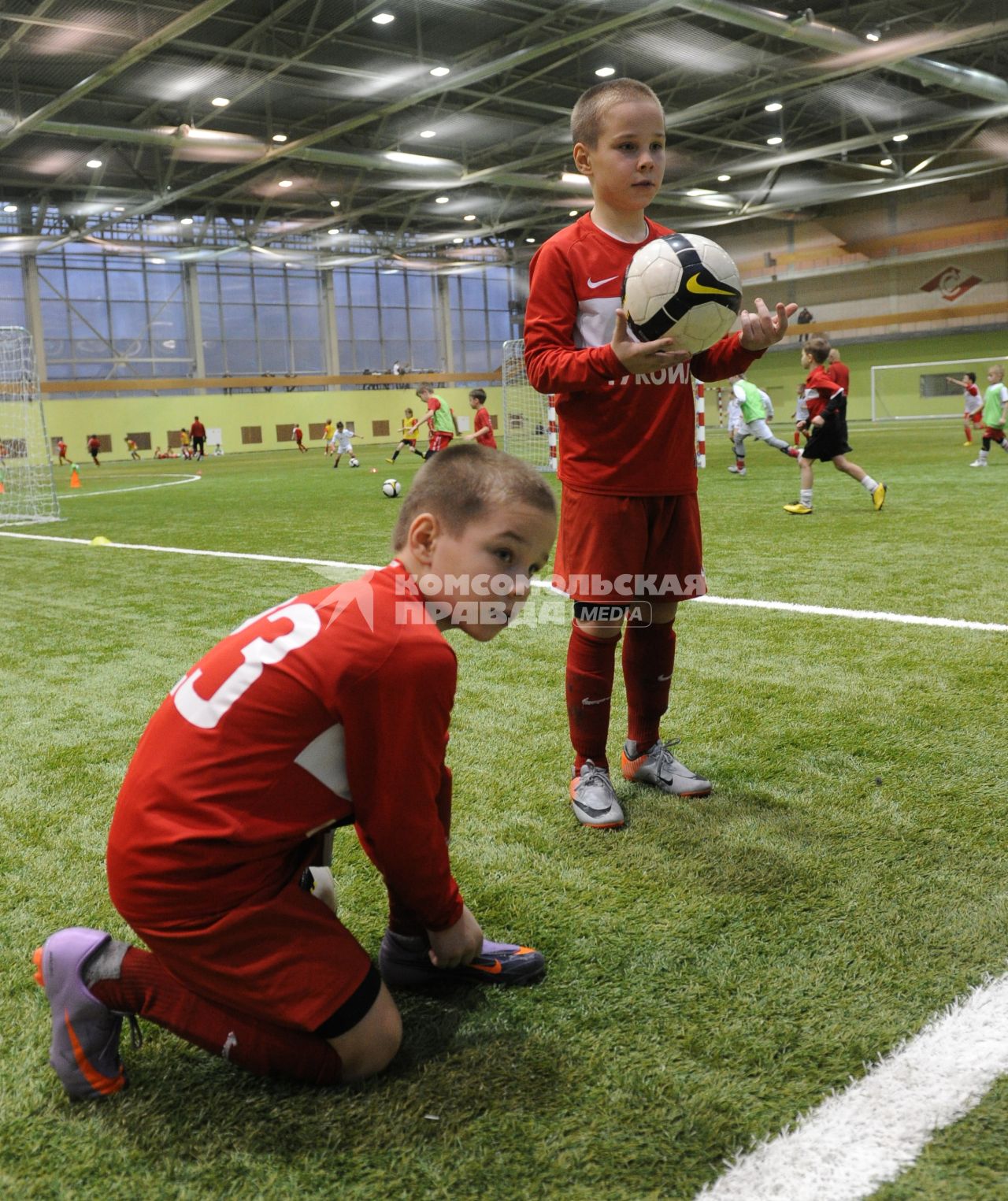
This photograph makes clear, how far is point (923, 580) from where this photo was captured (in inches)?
241

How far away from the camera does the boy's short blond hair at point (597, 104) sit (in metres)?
2.66

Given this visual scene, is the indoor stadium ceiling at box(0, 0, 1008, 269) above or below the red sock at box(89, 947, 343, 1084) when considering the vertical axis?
above

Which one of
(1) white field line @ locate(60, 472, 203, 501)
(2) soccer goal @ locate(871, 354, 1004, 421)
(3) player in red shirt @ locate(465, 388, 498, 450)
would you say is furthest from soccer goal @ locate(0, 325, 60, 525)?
(2) soccer goal @ locate(871, 354, 1004, 421)

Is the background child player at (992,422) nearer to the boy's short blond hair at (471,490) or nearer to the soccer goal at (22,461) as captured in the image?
the soccer goal at (22,461)

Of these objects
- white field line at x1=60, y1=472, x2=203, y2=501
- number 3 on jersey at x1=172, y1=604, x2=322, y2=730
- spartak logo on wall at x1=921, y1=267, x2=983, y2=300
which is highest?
spartak logo on wall at x1=921, y1=267, x2=983, y2=300

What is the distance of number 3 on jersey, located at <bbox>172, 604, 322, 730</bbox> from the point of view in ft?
5.40

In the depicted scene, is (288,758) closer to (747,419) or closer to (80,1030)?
(80,1030)

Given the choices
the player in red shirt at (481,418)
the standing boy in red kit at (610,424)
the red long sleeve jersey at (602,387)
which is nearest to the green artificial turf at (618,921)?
the standing boy in red kit at (610,424)

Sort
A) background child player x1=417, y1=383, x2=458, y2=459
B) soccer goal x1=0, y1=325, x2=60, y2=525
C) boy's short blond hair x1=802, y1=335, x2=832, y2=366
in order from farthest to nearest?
background child player x1=417, y1=383, x2=458, y2=459
soccer goal x1=0, y1=325, x2=60, y2=525
boy's short blond hair x1=802, y1=335, x2=832, y2=366

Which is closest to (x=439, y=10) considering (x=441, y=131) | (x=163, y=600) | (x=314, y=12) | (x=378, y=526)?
(x=314, y=12)

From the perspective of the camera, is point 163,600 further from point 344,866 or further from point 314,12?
point 314,12

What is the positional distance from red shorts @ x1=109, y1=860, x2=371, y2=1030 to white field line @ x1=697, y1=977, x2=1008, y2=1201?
643 mm

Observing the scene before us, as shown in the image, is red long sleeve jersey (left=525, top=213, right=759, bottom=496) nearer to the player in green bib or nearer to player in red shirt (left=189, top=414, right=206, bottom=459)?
the player in green bib

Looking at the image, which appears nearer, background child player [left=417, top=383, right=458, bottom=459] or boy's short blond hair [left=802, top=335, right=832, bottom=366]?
boy's short blond hair [left=802, top=335, right=832, bottom=366]
